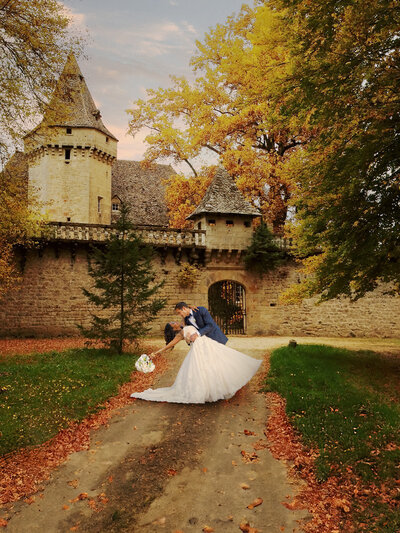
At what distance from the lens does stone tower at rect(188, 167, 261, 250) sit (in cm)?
2006

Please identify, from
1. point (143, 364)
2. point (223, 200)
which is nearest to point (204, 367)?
point (143, 364)

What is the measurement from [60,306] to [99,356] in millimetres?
7245

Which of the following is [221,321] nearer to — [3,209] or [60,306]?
[60,306]

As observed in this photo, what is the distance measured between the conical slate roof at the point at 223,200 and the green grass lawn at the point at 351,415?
402 inches

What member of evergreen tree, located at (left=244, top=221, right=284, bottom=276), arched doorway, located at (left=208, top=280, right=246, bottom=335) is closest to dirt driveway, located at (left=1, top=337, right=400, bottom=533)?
evergreen tree, located at (left=244, top=221, right=284, bottom=276)

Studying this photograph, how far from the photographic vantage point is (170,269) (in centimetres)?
2017

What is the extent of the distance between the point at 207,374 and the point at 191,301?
13035mm

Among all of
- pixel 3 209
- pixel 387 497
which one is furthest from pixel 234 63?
pixel 387 497

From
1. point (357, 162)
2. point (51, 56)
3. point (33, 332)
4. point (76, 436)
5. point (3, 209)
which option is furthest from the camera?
point (33, 332)

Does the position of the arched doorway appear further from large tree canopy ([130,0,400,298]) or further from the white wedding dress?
the white wedding dress

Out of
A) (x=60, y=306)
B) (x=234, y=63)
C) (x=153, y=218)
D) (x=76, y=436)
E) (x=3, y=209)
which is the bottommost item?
(x=76, y=436)

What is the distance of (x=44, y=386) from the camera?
330 inches

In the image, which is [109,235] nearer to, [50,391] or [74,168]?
[74,168]

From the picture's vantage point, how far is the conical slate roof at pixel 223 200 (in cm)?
1994
